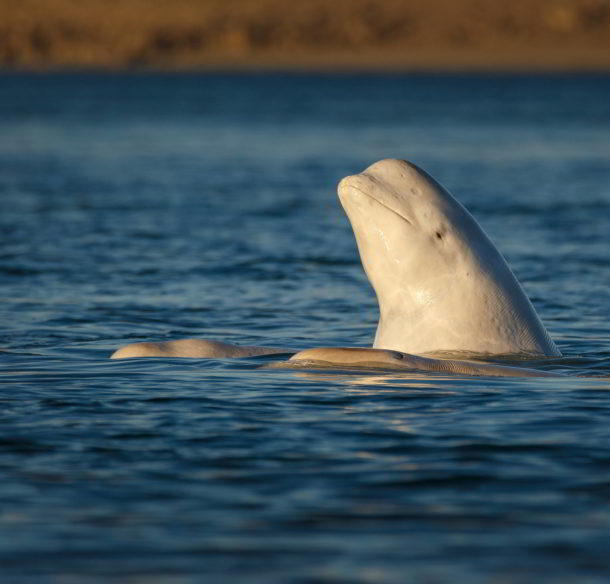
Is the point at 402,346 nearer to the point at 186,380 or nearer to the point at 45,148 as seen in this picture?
the point at 186,380

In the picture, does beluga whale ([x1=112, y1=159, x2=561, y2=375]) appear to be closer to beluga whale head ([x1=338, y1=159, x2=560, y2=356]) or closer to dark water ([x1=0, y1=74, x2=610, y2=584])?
beluga whale head ([x1=338, y1=159, x2=560, y2=356])

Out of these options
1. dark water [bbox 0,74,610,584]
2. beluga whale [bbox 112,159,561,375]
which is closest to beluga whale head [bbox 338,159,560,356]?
beluga whale [bbox 112,159,561,375]

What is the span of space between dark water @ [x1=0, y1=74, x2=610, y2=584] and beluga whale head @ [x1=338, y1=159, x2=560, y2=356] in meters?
0.57

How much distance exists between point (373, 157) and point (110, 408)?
39939mm

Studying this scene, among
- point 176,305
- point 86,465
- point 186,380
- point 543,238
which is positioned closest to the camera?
point 86,465

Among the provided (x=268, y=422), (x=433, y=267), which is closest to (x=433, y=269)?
(x=433, y=267)

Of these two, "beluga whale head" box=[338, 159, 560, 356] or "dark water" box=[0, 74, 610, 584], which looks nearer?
"dark water" box=[0, 74, 610, 584]

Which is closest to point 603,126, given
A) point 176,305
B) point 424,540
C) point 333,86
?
point 176,305

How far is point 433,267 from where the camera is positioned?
11.4m

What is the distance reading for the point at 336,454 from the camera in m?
8.90

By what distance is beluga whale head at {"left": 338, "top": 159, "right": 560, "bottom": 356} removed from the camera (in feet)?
37.3

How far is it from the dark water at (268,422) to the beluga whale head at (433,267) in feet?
1.85

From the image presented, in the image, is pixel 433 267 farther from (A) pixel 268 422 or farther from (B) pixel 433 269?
(A) pixel 268 422

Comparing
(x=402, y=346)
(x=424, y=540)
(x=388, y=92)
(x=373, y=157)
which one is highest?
(x=388, y=92)
